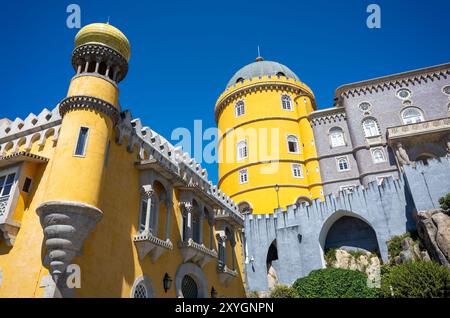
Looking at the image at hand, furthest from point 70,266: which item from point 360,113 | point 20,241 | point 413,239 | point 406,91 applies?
point 406,91

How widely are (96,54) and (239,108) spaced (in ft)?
85.9

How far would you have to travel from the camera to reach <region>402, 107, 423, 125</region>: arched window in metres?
32.6

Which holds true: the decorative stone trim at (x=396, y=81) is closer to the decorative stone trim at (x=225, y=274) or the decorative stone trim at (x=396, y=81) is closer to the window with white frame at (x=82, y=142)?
the decorative stone trim at (x=225, y=274)

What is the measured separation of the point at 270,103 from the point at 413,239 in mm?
19827

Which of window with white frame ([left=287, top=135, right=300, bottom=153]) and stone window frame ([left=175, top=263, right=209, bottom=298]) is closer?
stone window frame ([left=175, top=263, right=209, bottom=298])

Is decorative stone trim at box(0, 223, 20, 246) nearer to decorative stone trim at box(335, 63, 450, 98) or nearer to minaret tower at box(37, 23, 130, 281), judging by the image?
minaret tower at box(37, 23, 130, 281)

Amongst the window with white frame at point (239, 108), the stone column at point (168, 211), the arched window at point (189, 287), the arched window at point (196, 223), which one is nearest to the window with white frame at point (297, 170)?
the window with white frame at point (239, 108)

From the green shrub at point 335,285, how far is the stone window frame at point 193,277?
7357 mm

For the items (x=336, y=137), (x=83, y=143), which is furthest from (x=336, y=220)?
(x=83, y=143)

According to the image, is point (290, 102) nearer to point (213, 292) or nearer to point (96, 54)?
point (213, 292)

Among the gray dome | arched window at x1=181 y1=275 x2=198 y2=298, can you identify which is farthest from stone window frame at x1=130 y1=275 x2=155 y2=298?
the gray dome

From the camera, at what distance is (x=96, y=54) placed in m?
13.8

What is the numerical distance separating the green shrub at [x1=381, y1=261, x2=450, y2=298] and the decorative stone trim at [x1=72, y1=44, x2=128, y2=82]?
16.2 metres

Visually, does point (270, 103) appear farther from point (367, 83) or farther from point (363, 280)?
point (363, 280)
